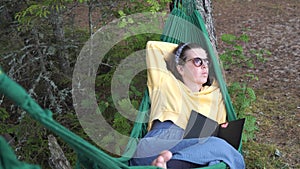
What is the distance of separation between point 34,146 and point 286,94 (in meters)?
2.11

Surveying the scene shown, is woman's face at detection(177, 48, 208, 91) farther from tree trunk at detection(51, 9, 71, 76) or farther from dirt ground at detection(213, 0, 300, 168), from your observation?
tree trunk at detection(51, 9, 71, 76)

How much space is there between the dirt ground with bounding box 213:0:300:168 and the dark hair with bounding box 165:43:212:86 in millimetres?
539

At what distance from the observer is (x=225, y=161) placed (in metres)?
1.78

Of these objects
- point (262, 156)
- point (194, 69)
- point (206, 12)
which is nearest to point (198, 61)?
point (194, 69)

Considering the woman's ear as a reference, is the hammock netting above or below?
above

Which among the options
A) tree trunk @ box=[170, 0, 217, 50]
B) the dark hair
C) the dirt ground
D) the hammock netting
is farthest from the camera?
the dirt ground

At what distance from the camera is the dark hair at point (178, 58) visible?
231 cm

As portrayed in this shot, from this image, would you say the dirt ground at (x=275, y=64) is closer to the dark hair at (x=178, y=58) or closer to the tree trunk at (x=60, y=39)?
the dark hair at (x=178, y=58)

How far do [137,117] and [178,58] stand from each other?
1.47 feet

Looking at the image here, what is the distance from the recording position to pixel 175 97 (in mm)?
2238

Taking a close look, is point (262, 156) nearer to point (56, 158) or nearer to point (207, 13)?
point (207, 13)

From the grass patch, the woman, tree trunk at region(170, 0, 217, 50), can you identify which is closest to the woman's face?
the woman

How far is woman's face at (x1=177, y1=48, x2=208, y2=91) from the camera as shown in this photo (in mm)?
2268

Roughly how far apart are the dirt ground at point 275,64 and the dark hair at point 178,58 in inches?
21.2
